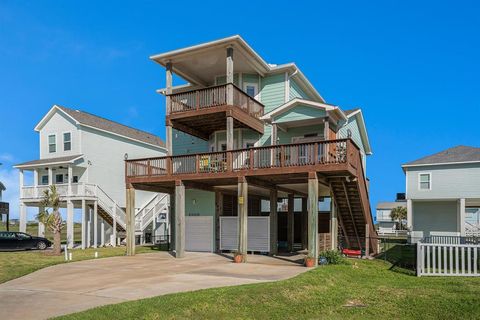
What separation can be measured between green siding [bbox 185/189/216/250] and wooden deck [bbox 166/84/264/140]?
12.7 feet

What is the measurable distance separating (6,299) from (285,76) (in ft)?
54.8

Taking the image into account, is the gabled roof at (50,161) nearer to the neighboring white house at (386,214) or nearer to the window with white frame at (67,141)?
the window with white frame at (67,141)

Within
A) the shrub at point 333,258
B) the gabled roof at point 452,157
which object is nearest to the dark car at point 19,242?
the shrub at point 333,258

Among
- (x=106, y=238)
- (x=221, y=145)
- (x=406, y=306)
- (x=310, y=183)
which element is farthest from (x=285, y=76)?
(x=106, y=238)

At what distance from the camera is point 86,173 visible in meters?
30.4

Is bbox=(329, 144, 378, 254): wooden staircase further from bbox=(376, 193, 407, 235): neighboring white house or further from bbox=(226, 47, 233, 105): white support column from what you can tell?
bbox=(376, 193, 407, 235): neighboring white house

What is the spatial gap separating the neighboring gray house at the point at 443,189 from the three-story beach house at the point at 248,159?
8.73 metres

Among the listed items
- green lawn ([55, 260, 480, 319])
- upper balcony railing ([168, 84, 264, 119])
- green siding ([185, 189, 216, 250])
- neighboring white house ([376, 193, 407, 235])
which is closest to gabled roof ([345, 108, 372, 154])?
upper balcony railing ([168, 84, 264, 119])

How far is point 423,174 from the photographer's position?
1217 inches

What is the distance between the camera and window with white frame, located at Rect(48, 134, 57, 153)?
31.8m

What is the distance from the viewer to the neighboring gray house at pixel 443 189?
28984mm

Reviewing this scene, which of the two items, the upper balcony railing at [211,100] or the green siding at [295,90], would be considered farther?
the green siding at [295,90]

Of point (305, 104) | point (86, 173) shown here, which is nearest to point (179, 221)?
point (305, 104)

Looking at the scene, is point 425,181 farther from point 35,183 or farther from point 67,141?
point 35,183
